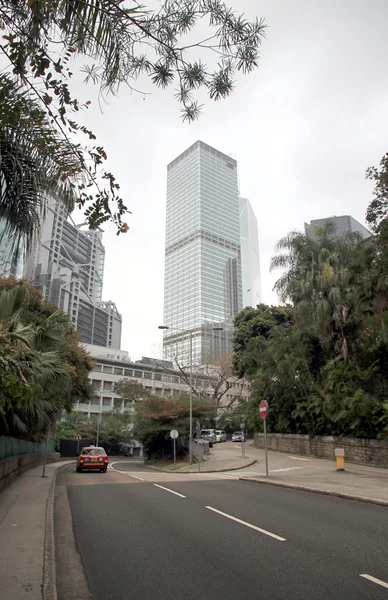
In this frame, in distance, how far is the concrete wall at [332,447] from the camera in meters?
20.0

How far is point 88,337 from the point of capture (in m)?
165

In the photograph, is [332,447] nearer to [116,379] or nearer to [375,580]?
[375,580]

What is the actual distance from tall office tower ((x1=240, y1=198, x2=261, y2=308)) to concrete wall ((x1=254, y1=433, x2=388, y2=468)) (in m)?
60.9

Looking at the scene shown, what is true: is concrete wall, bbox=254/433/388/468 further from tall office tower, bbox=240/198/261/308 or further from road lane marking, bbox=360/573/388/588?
tall office tower, bbox=240/198/261/308

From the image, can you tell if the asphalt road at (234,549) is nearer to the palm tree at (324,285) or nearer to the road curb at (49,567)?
the road curb at (49,567)

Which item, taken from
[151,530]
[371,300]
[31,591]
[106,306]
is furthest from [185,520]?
[106,306]

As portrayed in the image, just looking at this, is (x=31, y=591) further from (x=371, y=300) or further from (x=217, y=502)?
(x=371, y=300)

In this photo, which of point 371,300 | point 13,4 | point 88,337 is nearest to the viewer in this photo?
point 13,4

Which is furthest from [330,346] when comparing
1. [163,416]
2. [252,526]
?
[252,526]

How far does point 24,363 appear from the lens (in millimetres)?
9672

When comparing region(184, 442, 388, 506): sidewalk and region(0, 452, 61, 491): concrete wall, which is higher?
region(0, 452, 61, 491): concrete wall

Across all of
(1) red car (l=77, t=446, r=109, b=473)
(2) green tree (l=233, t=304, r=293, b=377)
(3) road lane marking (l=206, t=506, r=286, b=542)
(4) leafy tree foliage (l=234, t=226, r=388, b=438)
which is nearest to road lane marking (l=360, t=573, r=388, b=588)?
(3) road lane marking (l=206, t=506, r=286, b=542)

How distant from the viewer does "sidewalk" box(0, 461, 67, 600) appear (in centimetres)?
452

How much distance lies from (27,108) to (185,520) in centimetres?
737
